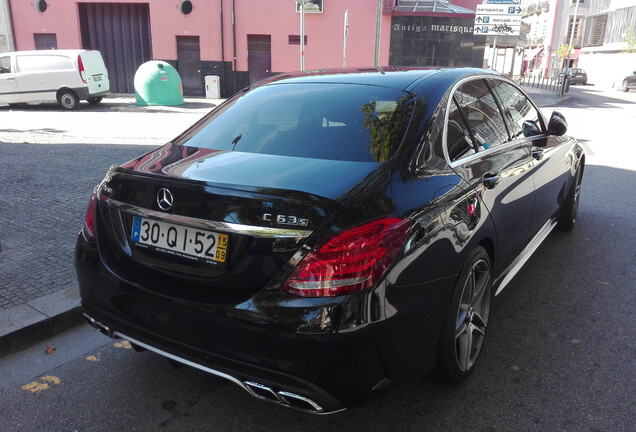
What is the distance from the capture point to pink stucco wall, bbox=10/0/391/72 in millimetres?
22484

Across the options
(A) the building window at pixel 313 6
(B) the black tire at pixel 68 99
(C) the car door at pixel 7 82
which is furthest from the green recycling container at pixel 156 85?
(A) the building window at pixel 313 6

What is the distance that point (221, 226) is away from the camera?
214cm

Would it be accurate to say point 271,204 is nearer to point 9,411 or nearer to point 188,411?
point 188,411

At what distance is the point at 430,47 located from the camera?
2341 centimetres

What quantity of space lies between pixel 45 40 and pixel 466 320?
2662cm

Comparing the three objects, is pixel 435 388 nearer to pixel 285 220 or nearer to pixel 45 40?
pixel 285 220

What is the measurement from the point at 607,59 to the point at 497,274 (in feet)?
199

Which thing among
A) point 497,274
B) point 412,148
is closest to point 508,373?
point 497,274

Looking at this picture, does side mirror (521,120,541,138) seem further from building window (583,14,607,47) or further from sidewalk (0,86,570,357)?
building window (583,14,607,47)

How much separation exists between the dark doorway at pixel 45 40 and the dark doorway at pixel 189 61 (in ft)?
19.8

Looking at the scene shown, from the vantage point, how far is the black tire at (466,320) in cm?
255

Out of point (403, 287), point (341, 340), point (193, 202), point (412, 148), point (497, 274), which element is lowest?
point (497, 274)

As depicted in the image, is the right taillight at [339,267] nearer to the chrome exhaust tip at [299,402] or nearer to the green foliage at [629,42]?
the chrome exhaust tip at [299,402]

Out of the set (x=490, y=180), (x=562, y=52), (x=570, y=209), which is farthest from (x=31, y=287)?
(x=562, y=52)
